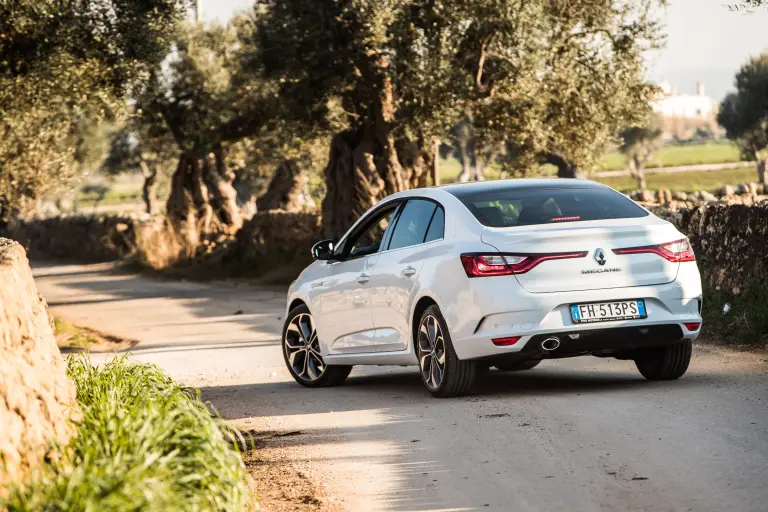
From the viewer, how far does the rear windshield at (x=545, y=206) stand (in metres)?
9.77

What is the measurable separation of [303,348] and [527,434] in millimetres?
4366

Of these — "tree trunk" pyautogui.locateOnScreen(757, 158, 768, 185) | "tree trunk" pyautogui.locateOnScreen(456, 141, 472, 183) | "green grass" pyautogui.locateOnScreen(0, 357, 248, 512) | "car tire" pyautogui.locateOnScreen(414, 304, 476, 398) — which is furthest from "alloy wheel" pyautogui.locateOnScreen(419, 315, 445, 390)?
"tree trunk" pyautogui.locateOnScreen(456, 141, 472, 183)

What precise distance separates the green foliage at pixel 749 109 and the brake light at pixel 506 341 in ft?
192

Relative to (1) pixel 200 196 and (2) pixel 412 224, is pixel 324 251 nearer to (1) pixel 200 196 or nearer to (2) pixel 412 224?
(2) pixel 412 224

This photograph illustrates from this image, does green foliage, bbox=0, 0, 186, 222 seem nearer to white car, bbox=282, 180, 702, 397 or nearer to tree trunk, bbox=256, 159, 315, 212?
white car, bbox=282, 180, 702, 397

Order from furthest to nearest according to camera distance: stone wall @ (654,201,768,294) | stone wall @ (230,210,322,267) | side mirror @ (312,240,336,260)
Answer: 1. stone wall @ (230,210,322,267)
2. stone wall @ (654,201,768,294)
3. side mirror @ (312,240,336,260)

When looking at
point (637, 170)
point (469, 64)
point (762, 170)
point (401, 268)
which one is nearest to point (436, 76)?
point (469, 64)

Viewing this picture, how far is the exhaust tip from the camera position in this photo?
30.5 feet

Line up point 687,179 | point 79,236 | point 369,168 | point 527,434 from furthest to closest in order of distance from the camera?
point 687,179
point 79,236
point 369,168
point 527,434

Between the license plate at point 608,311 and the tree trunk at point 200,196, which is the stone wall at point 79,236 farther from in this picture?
the license plate at point 608,311

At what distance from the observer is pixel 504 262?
30.5 ft

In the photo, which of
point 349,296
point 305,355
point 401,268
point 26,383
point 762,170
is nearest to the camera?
point 26,383

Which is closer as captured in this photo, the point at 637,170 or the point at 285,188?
the point at 285,188

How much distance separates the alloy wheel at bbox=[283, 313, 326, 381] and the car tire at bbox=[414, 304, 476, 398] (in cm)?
186
